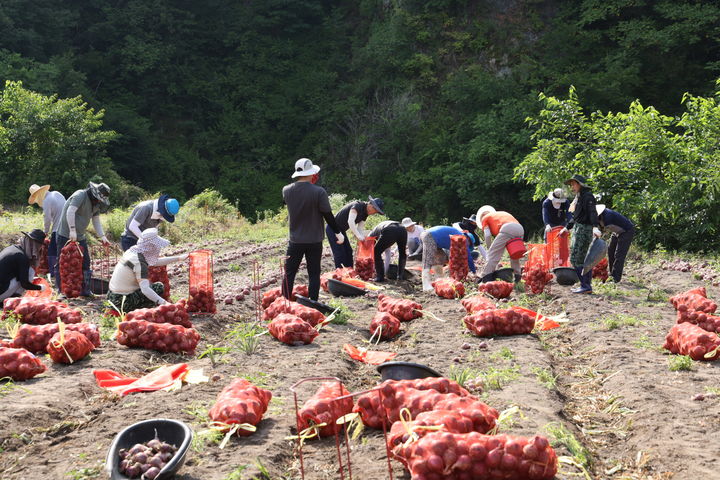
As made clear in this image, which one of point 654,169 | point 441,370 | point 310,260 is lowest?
point 441,370

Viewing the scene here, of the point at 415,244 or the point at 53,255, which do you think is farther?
the point at 415,244

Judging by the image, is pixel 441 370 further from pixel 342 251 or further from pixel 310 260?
pixel 342 251

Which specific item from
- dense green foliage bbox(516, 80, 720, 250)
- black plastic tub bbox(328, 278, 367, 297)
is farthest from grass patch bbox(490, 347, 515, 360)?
dense green foliage bbox(516, 80, 720, 250)

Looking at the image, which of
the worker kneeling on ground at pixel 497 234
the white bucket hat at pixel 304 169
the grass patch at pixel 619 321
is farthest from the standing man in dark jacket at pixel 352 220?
the grass patch at pixel 619 321

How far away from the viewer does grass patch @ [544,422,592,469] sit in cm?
397

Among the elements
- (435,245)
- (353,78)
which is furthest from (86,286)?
(353,78)

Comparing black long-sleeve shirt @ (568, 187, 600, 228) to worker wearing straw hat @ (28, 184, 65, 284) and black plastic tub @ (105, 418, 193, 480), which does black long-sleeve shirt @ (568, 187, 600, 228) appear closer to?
black plastic tub @ (105, 418, 193, 480)

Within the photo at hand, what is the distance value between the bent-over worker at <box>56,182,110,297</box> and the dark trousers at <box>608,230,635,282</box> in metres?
6.83

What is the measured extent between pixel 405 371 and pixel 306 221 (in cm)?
356

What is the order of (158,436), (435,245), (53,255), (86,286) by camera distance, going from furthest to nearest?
(435,245), (53,255), (86,286), (158,436)

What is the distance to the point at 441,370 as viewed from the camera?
5.79 meters

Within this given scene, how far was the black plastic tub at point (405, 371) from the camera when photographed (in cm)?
471

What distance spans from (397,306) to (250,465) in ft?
13.7

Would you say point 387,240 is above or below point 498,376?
above
